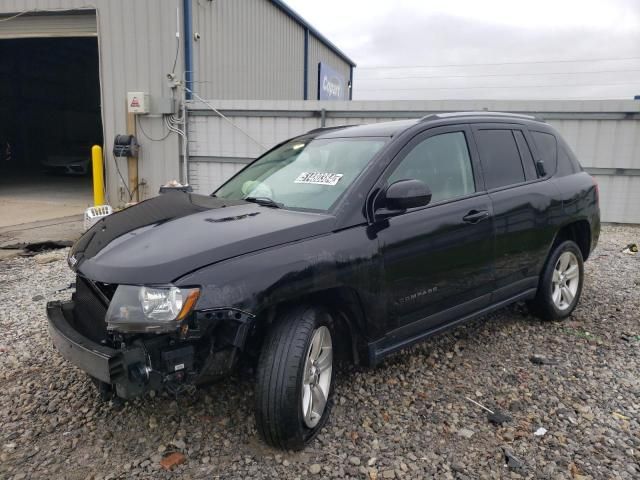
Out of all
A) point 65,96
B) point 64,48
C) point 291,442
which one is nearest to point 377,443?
point 291,442

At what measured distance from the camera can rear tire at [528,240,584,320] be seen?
4.19 meters

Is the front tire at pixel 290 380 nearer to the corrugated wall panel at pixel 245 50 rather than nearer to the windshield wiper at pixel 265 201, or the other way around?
the windshield wiper at pixel 265 201

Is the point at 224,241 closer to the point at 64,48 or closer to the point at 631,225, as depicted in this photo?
the point at 631,225

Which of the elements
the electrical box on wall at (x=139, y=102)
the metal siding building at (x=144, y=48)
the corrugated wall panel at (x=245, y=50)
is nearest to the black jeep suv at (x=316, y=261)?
the electrical box on wall at (x=139, y=102)

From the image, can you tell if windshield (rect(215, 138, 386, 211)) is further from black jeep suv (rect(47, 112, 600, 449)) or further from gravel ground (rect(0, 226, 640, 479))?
gravel ground (rect(0, 226, 640, 479))

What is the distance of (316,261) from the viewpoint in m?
2.56

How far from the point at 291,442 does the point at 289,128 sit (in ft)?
26.5

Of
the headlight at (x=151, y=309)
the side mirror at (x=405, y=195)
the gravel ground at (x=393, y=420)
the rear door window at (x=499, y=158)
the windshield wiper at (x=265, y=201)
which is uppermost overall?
the rear door window at (x=499, y=158)

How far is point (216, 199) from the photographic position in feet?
11.2

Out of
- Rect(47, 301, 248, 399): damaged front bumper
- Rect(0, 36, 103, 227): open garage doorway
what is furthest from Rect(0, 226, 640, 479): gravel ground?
Rect(0, 36, 103, 227): open garage doorway

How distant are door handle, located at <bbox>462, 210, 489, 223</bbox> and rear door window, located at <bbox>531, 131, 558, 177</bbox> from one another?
1.12 meters

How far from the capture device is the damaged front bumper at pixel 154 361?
86.6 inches

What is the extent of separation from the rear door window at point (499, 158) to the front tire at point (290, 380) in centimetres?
185

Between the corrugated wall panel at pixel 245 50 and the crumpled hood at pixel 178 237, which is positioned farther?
the corrugated wall panel at pixel 245 50
